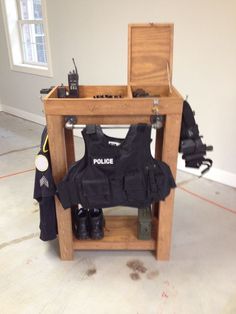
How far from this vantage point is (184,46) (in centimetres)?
269

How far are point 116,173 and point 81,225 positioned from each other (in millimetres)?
526

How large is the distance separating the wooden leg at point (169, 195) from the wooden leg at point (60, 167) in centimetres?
55

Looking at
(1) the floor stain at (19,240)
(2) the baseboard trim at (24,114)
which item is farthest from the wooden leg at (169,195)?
(2) the baseboard trim at (24,114)

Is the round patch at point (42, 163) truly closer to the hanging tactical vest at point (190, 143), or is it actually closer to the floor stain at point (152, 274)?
the hanging tactical vest at point (190, 143)

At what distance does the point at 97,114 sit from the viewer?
4.96 feet

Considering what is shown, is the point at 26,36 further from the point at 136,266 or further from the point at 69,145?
the point at 136,266

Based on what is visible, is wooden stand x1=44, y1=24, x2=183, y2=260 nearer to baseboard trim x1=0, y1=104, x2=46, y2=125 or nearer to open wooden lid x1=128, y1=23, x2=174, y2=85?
open wooden lid x1=128, y1=23, x2=174, y2=85

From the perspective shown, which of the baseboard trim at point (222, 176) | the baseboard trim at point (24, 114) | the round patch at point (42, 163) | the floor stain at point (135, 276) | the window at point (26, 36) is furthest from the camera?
the baseboard trim at point (24, 114)

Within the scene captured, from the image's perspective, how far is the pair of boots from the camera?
1.86m

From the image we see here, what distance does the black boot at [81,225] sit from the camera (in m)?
1.86

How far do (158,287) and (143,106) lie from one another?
1.01 m

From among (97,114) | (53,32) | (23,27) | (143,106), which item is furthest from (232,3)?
(23,27)

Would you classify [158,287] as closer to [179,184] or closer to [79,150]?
[179,184]

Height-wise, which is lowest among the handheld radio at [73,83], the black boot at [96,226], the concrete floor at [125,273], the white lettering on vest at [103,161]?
the concrete floor at [125,273]
